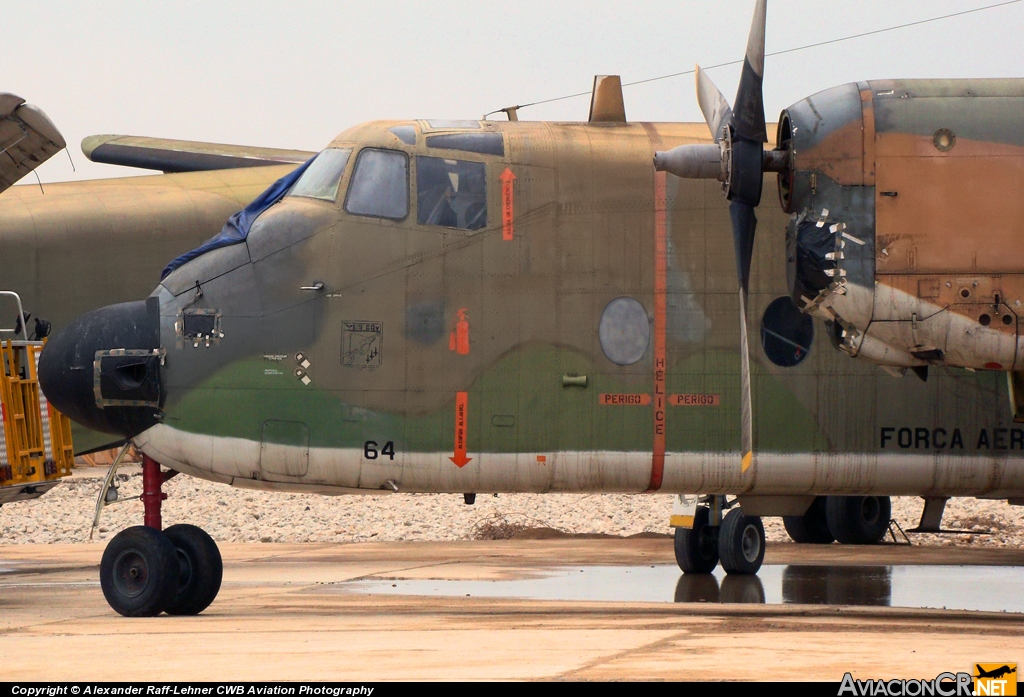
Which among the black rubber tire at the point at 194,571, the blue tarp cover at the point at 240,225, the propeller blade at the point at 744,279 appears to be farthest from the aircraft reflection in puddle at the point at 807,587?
the blue tarp cover at the point at 240,225

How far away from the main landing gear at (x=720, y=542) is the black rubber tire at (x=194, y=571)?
7.94 meters

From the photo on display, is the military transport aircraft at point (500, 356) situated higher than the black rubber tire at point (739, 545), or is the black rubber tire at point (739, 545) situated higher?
the military transport aircraft at point (500, 356)

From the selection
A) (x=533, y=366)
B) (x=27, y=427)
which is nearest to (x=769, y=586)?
(x=533, y=366)

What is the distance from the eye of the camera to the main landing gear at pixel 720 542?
60.3 feet

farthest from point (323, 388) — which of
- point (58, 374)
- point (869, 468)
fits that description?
point (869, 468)

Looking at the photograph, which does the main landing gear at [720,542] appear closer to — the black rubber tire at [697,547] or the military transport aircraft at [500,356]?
the black rubber tire at [697,547]

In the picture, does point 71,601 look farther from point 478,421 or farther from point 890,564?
point 890,564

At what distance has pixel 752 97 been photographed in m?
11.3

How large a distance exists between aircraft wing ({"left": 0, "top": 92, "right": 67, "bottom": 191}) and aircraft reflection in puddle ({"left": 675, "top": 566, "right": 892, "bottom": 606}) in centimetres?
921

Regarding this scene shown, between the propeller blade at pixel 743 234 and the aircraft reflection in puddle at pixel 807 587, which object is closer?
the propeller blade at pixel 743 234

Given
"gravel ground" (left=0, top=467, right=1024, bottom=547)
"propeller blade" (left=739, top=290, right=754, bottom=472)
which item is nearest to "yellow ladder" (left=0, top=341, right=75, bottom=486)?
"propeller blade" (left=739, top=290, right=754, bottom=472)

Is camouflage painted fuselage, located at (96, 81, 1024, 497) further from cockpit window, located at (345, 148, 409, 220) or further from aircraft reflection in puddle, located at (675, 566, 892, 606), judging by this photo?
aircraft reflection in puddle, located at (675, 566, 892, 606)

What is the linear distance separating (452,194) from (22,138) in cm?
617

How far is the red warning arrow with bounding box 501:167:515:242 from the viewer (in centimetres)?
1270
